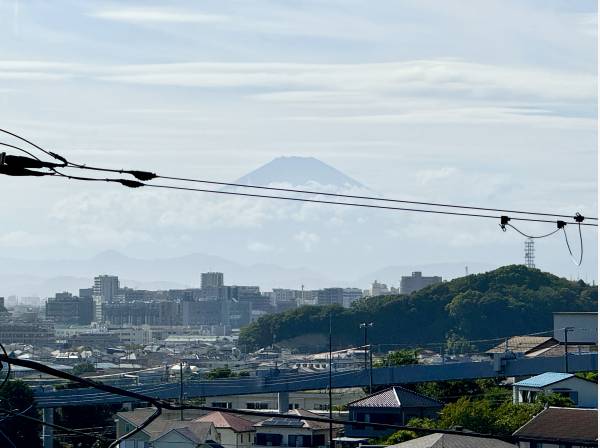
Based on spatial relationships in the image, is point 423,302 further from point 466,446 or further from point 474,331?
point 466,446

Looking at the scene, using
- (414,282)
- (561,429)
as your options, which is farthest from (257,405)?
(414,282)

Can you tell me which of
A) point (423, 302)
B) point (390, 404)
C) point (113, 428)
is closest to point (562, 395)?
point (390, 404)

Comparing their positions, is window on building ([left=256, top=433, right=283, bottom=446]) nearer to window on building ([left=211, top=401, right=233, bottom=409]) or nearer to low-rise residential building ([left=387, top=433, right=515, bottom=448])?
low-rise residential building ([left=387, top=433, right=515, bottom=448])

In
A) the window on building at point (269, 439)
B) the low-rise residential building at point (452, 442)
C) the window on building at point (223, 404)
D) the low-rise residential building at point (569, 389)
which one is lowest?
the window on building at point (269, 439)

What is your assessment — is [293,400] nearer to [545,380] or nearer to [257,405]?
[257,405]

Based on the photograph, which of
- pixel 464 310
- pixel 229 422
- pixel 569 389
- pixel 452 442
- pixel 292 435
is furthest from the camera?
pixel 464 310

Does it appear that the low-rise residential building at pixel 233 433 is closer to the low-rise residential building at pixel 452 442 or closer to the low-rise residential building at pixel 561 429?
the low-rise residential building at pixel 452 442

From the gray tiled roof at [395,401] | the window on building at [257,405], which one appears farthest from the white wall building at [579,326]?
the window on building at [257,405]
